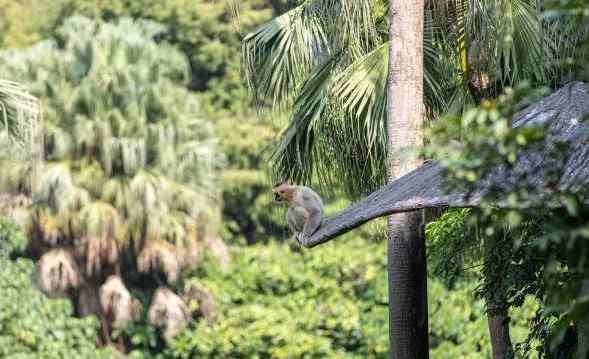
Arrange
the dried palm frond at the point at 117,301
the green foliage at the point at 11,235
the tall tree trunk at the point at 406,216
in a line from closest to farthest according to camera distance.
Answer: the tall tree trunk at the point at 406,216
the green foliage at the point at 11,235
the dried palm frond at the point at 117,301

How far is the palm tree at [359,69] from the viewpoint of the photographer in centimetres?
1017

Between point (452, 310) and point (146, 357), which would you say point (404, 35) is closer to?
point (452, 310)

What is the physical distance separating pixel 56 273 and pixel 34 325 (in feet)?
4.97

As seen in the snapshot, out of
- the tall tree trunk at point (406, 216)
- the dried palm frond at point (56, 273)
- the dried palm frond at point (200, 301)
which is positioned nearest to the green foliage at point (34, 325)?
the dried palm frond at point (56, 273)

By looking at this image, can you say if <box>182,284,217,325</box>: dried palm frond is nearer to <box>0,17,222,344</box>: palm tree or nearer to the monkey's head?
<box>0,17,222,344</box>: palm tree

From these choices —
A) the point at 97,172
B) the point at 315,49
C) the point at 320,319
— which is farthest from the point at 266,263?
the point at 315,49

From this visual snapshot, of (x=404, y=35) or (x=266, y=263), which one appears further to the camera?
(x=266, y=263)

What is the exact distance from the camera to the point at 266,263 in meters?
24.8

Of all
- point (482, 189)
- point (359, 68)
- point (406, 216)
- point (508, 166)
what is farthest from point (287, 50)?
point (508, 166)

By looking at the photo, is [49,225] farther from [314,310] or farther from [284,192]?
[284,192]

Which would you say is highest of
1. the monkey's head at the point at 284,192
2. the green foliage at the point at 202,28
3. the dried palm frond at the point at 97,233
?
the green foliage at the point at 202,28

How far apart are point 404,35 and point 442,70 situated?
6.50 ft

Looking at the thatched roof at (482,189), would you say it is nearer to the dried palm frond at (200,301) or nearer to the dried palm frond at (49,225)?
the dried palm frond at (49,225)

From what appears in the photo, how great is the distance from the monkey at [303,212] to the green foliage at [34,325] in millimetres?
10591
